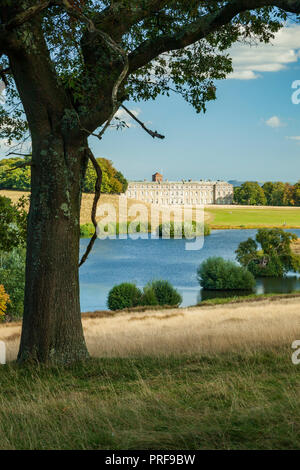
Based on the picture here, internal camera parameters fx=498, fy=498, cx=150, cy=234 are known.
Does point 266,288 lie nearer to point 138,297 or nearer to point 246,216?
point 138,297

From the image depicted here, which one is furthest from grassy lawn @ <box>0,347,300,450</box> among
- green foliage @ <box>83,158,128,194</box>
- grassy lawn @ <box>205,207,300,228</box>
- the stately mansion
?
the stately mansion

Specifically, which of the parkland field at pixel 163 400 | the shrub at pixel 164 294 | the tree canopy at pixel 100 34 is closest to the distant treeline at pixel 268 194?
the shrub at pixel 164 294

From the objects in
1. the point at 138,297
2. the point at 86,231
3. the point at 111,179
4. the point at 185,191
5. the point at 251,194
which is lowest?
the point at 138,297

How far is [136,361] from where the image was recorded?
8.33 metres

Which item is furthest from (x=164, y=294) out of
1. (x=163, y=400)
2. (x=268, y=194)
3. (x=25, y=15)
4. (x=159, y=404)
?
(x=268, y=194)

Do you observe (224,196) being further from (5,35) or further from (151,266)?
(5,35)

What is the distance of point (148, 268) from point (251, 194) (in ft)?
347

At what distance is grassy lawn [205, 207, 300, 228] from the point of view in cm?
12225

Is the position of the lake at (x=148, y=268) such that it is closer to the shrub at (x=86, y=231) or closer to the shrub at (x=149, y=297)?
the shrub at (x=86, y=231)

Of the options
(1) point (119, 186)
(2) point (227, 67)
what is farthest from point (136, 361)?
(1) point (119, 186)

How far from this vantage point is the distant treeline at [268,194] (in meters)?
138

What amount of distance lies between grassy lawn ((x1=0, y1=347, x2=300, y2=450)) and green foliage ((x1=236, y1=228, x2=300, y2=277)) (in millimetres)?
49327

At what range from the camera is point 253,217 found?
434 feet

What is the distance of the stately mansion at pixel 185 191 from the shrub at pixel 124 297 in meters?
142
